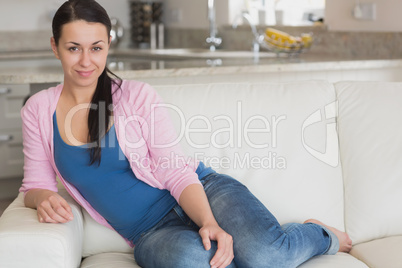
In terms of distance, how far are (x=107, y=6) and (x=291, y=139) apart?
3.62 m

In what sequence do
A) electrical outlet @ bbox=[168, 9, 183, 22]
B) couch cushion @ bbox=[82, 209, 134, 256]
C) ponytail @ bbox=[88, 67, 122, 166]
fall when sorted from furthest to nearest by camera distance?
electrical outlet @ bbox=[168, 9, 183, 22] → couch cushion @ bbox=[82, 209, 134, 256] → ponytail @ bbox=[88, 67, 122, 166]

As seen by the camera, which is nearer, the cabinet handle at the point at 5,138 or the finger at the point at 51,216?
the finger at the point at 51,216

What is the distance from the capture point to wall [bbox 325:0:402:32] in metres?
3.38

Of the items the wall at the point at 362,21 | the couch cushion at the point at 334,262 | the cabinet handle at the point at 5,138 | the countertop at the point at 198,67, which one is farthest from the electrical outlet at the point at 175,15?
the couch cushion at the point at 334,262

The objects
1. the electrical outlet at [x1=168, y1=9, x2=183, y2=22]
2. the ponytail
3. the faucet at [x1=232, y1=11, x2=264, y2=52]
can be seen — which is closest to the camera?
the ponytail

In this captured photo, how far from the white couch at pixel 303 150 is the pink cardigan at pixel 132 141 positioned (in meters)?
0.15

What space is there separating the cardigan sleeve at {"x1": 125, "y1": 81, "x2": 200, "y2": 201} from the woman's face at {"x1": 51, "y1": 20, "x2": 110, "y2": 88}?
0.50ft

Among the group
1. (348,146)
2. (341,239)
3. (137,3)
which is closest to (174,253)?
(341,239)

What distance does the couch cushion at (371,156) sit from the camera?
2.02 m

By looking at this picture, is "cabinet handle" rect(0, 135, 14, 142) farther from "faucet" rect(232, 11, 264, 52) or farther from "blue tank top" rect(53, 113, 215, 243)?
"blue tank top" rect(53, 113, 215, 243)

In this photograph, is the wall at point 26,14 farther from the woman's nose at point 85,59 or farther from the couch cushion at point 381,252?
the couch cushion at point 381,252

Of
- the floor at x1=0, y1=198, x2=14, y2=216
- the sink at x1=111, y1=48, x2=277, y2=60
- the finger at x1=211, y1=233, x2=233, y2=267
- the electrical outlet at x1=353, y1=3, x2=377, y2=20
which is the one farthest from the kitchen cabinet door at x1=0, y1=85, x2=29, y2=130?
the finger at x1=211, y1=233, x2=233, y2=267

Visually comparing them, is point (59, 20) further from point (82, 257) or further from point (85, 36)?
point (82, 257)

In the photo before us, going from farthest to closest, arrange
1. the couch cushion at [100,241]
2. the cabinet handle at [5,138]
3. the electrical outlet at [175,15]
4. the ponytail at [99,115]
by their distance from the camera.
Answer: the electrical outlet at [175,15], the cabinet handle at [5,138], the couch cushion at [100,241], the ponytail at [99,115]
